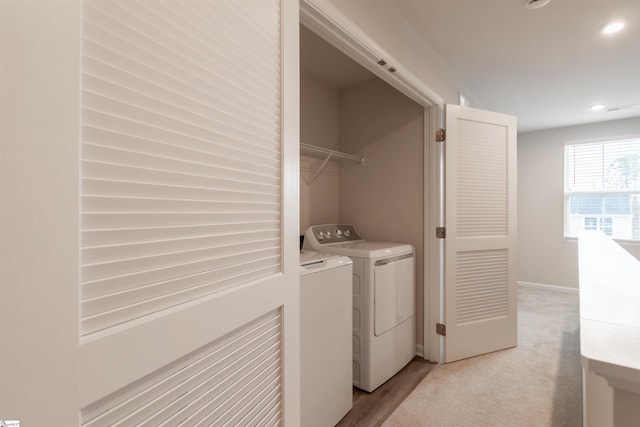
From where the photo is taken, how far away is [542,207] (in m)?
4.47

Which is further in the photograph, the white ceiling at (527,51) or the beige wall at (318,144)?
the beige wall at (318,144)

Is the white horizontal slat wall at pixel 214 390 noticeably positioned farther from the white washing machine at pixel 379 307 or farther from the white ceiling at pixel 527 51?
the white ceiling at pixel 527 51

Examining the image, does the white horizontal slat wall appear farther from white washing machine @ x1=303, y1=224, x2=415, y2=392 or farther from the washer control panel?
the washer control panel

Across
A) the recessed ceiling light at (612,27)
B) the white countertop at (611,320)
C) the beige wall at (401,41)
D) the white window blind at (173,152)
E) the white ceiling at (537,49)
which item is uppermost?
the white ceiling at (537,49)

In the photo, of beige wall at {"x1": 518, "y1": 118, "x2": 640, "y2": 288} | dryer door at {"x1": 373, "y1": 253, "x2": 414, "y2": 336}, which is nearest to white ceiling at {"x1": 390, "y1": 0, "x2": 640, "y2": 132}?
beige wall at {"x1": 518, "y1": 118, "x2": 640, "y2": 288}

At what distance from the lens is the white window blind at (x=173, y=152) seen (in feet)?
1.54

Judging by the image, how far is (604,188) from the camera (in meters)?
4.09

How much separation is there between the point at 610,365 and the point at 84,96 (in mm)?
1049

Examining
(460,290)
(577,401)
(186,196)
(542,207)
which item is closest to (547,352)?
(577,401)

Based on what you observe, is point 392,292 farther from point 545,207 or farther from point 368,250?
point 545,207

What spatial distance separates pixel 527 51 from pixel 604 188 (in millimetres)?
3042

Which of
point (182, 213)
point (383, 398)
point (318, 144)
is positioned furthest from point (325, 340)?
point (318, 144)

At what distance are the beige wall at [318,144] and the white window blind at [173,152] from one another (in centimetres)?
175

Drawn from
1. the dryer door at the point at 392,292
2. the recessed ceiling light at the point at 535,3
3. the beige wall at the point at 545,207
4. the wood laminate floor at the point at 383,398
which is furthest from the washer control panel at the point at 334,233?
the beige wall at the point at 545,207
